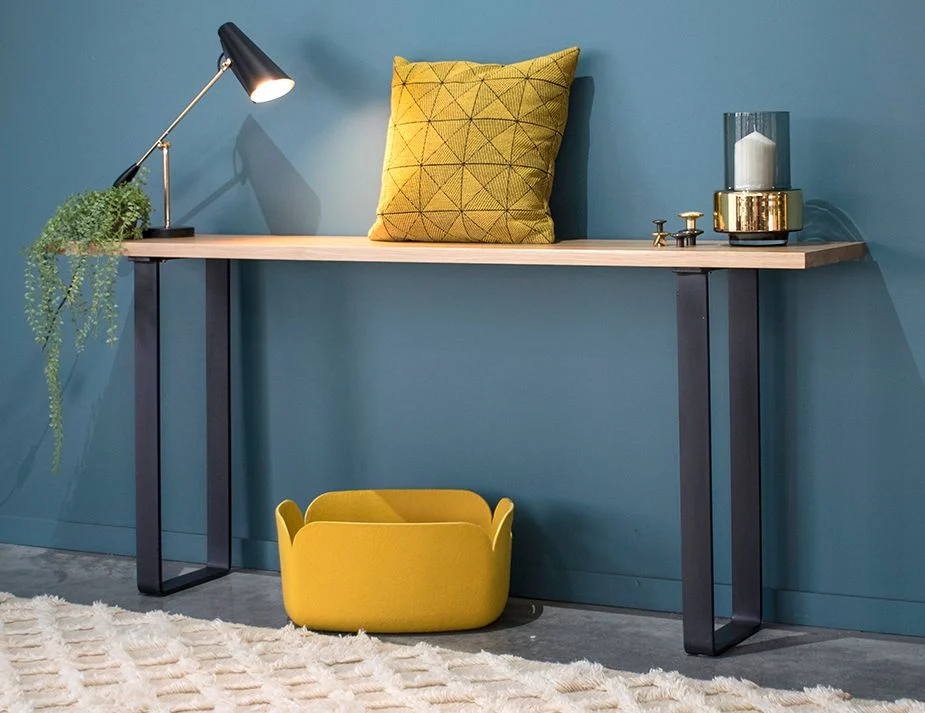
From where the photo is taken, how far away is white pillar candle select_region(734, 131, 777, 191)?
101 inches

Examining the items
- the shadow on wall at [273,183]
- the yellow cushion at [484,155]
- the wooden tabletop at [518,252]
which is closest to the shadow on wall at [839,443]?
the wooden tabletop at [518,252]

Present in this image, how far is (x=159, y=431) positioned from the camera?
309cm

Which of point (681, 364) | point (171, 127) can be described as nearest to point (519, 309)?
point (681, 364)

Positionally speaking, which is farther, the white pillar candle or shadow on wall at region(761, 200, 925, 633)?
shadow on wall at region(761, 200, 925, 633)

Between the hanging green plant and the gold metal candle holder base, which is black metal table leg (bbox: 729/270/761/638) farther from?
the hanging green plant

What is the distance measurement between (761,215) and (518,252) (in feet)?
1.51

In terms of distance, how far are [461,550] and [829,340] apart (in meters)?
0.86

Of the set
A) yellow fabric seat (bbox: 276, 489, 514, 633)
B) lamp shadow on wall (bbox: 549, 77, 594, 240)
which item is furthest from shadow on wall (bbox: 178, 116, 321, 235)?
yellow fabric seat (bbox: 276, 489, 514, 633)

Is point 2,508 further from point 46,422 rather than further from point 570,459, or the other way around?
point 570,459

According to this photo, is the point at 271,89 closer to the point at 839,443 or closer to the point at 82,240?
the point at 82,240

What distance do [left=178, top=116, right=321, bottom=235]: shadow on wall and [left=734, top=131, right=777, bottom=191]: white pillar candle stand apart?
1068mm

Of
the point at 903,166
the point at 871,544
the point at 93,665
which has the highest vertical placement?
the point at 903,166

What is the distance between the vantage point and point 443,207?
2.82 metres

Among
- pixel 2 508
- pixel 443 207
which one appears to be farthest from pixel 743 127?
pixel 2 508
